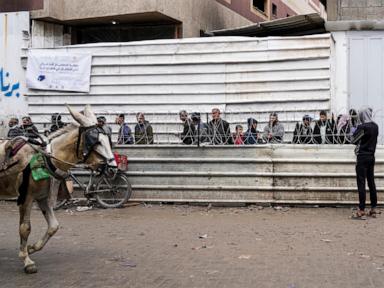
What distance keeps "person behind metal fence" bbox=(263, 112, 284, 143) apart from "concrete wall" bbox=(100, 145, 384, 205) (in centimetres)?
36

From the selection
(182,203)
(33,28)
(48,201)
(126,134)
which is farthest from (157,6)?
(48,201)

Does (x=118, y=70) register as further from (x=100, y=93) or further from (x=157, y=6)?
(x=157, y=6)

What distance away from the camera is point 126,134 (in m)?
12.5

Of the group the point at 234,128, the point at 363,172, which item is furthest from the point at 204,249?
the point at 234,128

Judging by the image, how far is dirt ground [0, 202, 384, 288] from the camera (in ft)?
20.5

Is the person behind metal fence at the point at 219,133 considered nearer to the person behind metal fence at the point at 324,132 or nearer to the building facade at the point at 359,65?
the person behind metal fence at the point at 324,132

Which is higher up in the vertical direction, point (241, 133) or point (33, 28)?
point (33, 28)

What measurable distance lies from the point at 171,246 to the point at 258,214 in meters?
3.12

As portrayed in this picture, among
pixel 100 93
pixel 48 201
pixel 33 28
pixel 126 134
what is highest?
pixel 33 28

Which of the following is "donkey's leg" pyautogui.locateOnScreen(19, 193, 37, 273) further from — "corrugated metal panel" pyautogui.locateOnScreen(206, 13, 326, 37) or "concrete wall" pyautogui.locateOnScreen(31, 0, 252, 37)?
"concrete wall" pyautogui.locateOnScreen(31, 0, 252, 37)

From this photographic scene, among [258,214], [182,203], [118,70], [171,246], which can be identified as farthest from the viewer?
[118,70]

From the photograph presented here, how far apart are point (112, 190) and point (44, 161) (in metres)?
5.19

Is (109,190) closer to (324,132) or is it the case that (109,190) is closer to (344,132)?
(324,132)

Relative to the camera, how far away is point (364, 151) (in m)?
10.1
